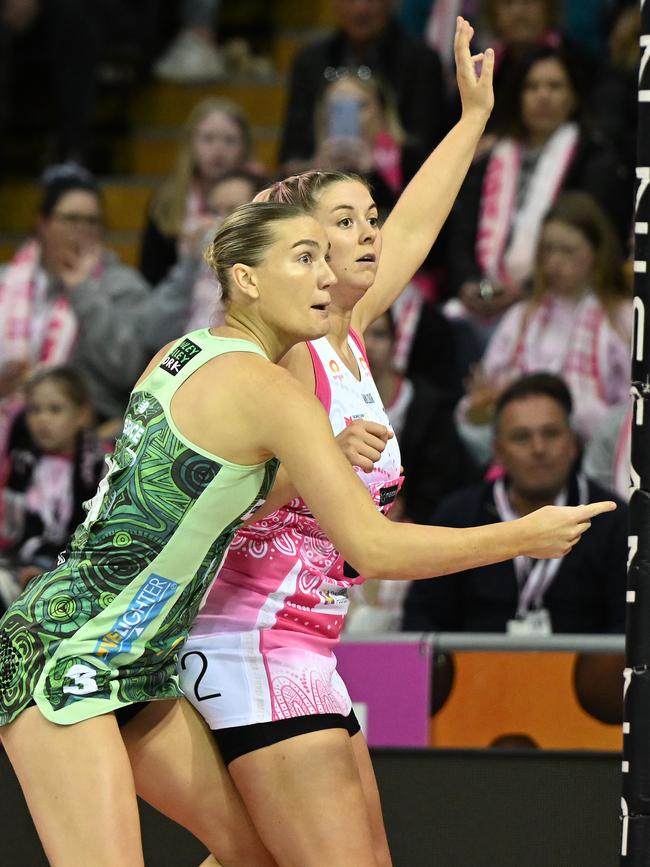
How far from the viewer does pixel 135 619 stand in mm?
2777

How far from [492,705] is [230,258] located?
190 centimetres

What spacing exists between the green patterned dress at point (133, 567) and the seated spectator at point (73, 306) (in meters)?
3.88

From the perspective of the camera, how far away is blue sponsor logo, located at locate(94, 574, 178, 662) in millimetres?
2771

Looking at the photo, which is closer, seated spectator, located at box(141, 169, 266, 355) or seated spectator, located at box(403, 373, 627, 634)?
seated spectator, located at box(403, 373, 627, 634)

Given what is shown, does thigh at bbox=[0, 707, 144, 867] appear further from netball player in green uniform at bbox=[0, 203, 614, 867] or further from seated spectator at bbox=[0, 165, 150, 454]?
seated spectator at bbox=[0, 165, 150, 454]

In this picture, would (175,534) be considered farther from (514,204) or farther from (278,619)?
(514,204)

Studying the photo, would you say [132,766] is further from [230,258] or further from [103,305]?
[103,305]

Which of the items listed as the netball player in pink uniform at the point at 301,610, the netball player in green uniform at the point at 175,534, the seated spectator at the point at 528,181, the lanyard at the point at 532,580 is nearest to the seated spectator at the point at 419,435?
the seated spectator at the point at 528,181

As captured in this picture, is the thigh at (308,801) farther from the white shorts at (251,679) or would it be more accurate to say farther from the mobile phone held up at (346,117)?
the mobile phone held up at (346,117)

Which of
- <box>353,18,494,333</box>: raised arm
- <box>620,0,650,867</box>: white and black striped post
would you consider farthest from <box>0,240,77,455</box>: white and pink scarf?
<box>620,0,650,867</box>: white and black striped post

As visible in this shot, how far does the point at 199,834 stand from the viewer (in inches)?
119

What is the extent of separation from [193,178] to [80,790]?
4.73 metres

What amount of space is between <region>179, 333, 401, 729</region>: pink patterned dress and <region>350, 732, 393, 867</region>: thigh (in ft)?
0.28

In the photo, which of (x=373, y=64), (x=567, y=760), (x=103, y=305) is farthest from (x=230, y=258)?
(x=373, y=64)
